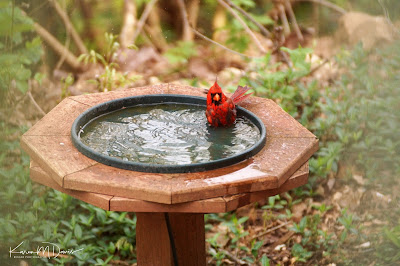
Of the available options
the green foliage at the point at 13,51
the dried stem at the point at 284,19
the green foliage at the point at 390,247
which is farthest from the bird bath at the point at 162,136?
the dried stem at the point at 284,19

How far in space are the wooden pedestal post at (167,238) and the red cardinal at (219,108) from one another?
41cm

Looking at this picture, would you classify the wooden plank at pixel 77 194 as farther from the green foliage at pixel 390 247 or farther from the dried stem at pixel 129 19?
the dried stem at pixel 129 19

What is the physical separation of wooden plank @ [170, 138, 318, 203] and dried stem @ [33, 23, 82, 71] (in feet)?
9.80

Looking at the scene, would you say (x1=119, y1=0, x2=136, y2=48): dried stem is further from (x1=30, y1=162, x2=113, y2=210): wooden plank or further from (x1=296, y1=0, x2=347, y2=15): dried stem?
(x1=30, y1=162, x2=113, y2=210): wooden plank

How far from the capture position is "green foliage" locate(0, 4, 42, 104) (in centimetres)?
330

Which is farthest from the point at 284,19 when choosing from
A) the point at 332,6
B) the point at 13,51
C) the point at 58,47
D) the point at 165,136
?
the point at 165,136

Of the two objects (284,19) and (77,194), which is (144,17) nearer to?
(284,19)

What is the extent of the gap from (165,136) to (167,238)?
424 millimetres

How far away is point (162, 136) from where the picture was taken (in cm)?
218

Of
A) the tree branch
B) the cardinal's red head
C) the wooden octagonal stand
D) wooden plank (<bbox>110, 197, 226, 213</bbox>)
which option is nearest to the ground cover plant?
the wooden octagonal stand

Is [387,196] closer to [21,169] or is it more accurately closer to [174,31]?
[21,169]

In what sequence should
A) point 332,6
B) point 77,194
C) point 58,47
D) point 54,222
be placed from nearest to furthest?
point 77,194 → point 54,222 → point 58,47 → point 332,6

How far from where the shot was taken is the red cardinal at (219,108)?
219 cm

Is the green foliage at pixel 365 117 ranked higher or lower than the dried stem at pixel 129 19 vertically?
lower
